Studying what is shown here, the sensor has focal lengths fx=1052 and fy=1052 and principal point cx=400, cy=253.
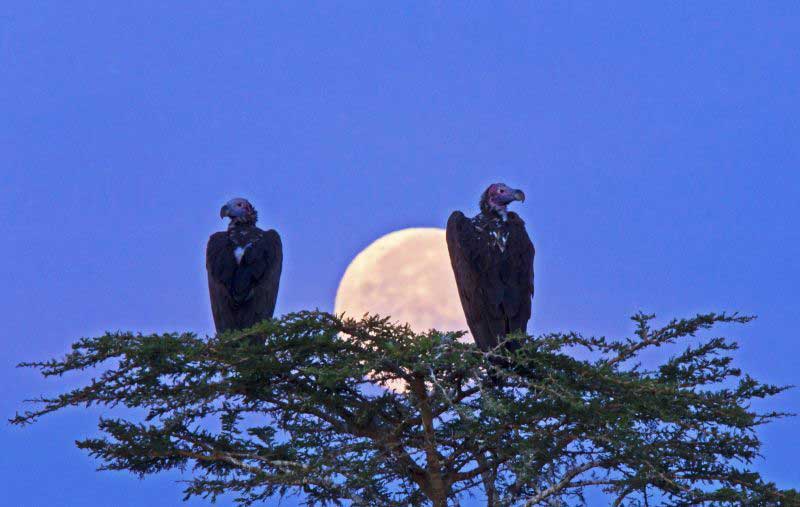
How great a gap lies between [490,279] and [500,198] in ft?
5.12

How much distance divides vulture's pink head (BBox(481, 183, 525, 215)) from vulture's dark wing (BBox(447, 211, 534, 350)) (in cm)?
55

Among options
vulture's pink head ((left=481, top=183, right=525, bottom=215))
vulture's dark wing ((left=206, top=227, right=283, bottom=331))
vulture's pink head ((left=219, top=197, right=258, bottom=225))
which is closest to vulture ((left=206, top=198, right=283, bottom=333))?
vulture's dark wing ((left=206, top=227, right=283, bottom=331))

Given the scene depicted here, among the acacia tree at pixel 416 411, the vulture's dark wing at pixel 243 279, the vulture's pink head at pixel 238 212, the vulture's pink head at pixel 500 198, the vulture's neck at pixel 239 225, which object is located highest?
the vulture's pink head at pixel 238 212

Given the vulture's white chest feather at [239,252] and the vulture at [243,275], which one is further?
the vulture's white chest feather at [239,252]

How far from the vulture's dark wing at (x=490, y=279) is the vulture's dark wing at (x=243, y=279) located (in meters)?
2.63

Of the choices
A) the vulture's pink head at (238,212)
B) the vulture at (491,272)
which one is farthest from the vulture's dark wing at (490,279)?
the vulture's pink head at (238,212)

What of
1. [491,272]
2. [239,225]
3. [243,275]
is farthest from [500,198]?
[239,225]

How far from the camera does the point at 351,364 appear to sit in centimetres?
1016

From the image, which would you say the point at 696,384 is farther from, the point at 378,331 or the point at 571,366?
the point at 378,331

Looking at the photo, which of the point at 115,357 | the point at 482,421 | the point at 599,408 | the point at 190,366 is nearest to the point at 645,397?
the point at 599,408

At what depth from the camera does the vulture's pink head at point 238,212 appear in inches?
617

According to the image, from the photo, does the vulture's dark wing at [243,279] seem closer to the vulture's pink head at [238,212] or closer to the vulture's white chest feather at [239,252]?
the vulture's white chest feather at [239,252]

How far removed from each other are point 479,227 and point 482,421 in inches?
144

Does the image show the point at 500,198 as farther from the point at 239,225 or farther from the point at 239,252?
the point at 239,225
